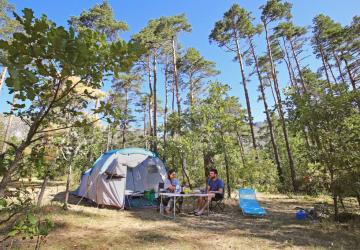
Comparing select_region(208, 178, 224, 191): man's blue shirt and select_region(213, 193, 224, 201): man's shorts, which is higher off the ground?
select_region(208, 178, 224, 191): man's blue shirt

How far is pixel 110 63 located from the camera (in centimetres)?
131

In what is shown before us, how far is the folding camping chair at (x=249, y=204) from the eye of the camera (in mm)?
6859

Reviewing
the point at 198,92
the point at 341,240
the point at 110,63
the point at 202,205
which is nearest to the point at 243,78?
the point at 198,92

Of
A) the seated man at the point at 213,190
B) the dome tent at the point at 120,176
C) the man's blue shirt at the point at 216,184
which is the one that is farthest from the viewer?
A: the dome tent at the point at 120,176

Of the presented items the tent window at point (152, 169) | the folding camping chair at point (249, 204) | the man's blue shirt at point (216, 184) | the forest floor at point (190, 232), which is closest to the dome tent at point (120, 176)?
the tent window at point (152, 169)

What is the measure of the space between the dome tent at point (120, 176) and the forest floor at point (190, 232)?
75 cm

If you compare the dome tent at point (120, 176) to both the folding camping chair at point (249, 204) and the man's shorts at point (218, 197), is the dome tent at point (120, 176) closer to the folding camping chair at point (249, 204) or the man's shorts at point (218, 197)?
the man's shorts at point (218, 197)

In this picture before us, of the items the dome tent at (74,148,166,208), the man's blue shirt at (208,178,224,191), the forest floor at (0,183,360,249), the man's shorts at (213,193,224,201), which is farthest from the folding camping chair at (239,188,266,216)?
the dome tent at (74,148,166,208)

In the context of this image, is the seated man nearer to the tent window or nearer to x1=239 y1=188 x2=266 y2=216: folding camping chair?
x1=239 y1=188 x2=266 y2=216: folding camping chair

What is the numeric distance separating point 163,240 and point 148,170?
5187 millimetres

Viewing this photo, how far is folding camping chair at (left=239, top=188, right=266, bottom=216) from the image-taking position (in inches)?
270

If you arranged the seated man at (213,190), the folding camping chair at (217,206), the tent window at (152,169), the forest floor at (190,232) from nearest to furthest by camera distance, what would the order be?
1. the forest floor at (190,232)
2. the seated man at (213,190)
3. the folding camping chair at (217,206)
4. the tent window at (152,169)

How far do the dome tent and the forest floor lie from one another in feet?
2.46

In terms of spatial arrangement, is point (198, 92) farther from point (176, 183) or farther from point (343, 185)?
point (343, 185)
